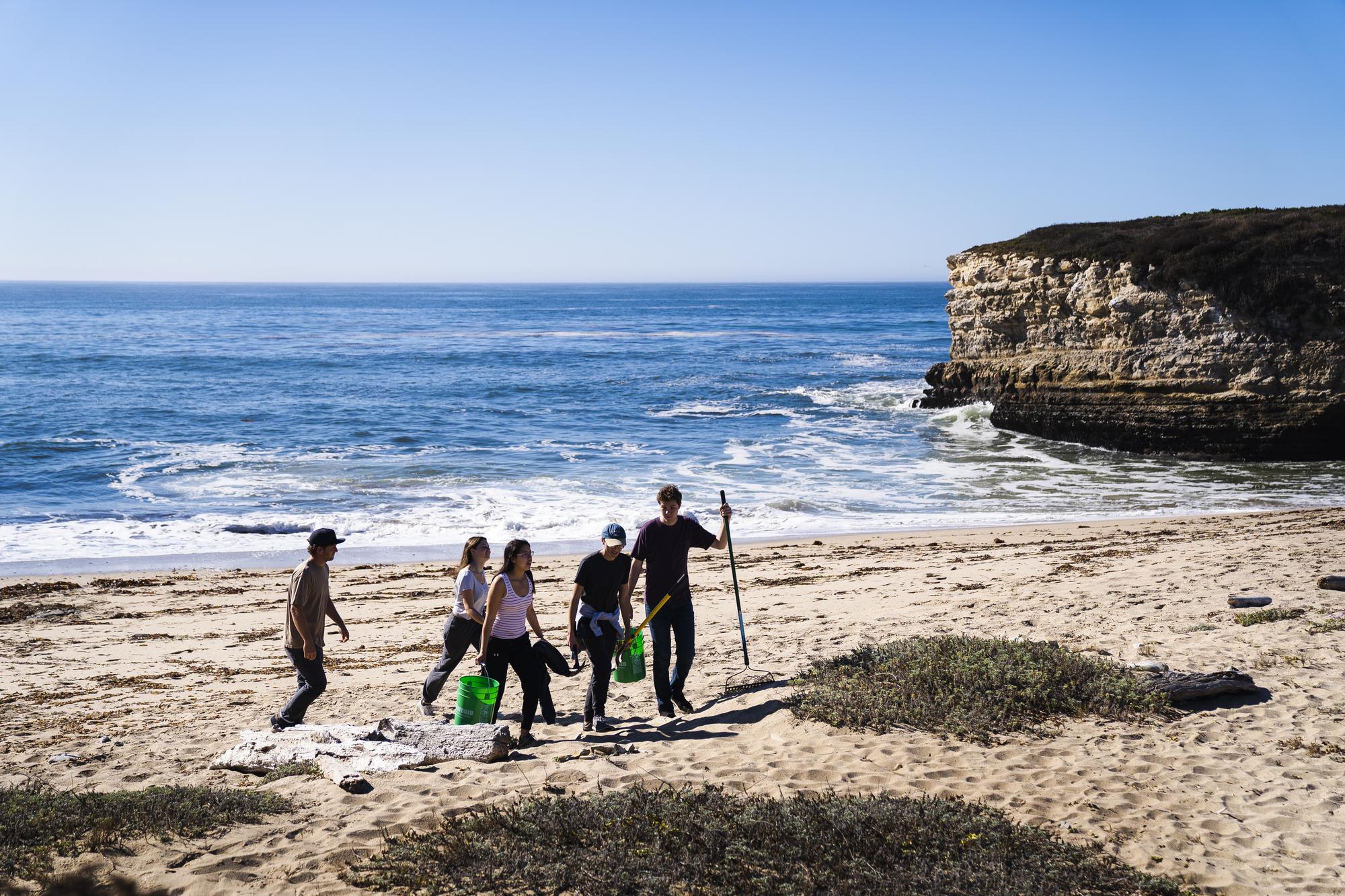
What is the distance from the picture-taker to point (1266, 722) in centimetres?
656

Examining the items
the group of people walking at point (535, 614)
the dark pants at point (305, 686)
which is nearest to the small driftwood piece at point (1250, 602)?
the group of people walking at point (535, 614)

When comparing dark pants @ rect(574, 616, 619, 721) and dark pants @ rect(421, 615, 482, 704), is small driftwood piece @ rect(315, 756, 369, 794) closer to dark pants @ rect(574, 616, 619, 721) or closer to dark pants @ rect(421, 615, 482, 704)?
dark pants @ rect(421, 615, 482, 704)

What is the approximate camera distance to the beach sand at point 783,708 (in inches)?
205

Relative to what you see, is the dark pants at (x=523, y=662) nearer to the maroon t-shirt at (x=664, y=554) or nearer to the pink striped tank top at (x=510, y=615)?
the pink striped tank top at (x=510, y=615)

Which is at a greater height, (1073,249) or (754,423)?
(1073,249)

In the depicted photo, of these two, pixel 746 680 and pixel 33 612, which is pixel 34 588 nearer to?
pixel 33 612

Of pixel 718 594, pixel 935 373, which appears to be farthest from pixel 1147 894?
pixel 935 373

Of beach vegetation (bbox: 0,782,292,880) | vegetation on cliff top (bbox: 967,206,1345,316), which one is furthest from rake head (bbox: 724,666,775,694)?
vegetation on cliff top (bbox: 967,206,1345,316)

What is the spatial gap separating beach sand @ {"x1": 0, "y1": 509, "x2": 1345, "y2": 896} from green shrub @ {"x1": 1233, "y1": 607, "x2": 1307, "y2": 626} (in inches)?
4.9

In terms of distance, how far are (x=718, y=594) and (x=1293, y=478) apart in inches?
648

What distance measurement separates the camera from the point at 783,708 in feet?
24.3

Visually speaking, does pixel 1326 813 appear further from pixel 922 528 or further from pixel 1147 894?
pixel 922 528

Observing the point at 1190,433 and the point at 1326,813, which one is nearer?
the point at 1326,813

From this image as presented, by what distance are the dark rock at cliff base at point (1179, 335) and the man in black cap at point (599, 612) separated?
72.8 ft
